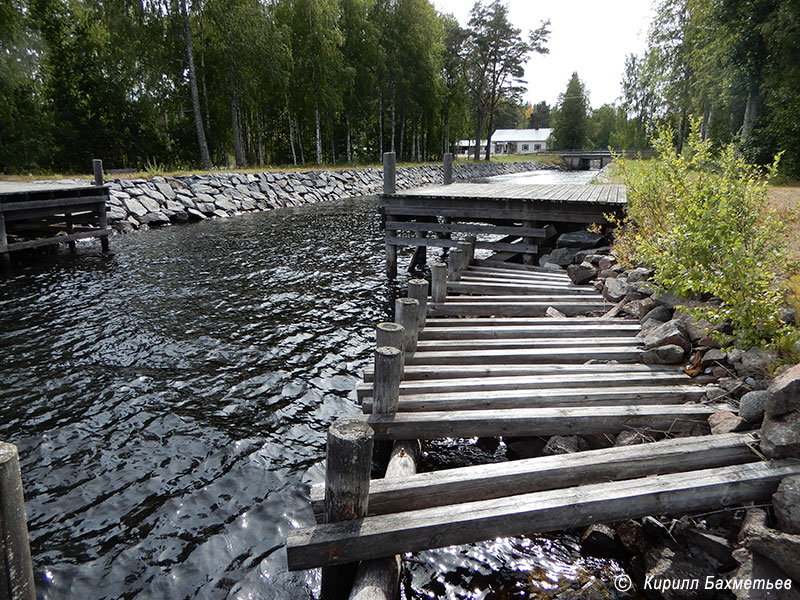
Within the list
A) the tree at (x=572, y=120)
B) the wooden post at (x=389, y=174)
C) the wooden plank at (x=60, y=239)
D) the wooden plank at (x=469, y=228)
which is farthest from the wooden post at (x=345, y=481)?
the tree at (x=572, y=120)

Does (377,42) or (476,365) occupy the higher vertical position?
(377,42)

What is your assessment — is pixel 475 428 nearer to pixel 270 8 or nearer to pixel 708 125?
pixel 270 8

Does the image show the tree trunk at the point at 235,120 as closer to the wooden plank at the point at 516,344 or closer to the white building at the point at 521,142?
the wooden plank at the point at 516,344

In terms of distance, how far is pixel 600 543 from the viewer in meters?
3.68

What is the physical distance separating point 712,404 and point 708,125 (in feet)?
118

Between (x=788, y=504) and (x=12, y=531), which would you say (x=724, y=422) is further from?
(x=12, y=531)

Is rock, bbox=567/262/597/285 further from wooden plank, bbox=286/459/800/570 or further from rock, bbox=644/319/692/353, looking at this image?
wooden plank, bbox=286/459/800/570

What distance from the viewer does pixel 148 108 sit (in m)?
30.0

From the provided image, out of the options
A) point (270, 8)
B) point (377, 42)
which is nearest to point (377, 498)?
point (270, 8)

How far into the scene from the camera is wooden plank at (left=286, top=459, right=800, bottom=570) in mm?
2812

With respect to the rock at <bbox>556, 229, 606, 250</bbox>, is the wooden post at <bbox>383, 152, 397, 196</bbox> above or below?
above

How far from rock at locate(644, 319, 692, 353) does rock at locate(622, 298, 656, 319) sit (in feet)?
2.84

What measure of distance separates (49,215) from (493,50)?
50.0m

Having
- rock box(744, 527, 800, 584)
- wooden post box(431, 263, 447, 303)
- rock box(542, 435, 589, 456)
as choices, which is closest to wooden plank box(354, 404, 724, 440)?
rock box(542, 435, 589, 456)
